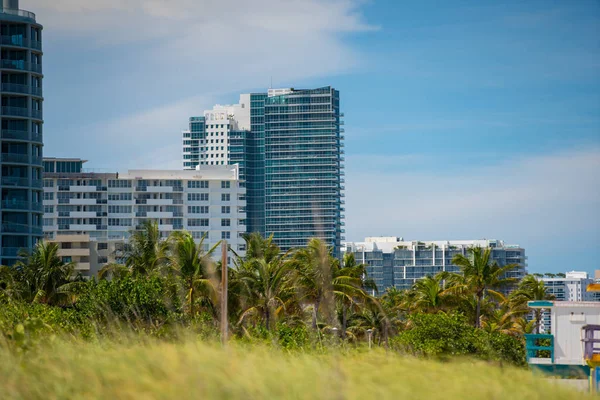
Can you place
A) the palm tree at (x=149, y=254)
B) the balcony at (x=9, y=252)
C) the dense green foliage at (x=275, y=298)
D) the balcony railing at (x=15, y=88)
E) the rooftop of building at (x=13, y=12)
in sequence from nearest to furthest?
the dense green foliage at (x=275, y=298) < the palm tree at (x=149, y=254) < the balcony at (x=9, y=252) < the balcony railing at (x=15, y=88) < the rooftop of building at (x=13, y=12)

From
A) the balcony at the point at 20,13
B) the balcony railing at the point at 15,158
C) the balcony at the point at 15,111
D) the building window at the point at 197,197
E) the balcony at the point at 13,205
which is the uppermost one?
the balcony at the point at 20,13

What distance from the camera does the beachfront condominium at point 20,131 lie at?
77.7 metres

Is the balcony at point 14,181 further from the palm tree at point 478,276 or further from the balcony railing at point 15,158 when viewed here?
the palm tree at point 478,276

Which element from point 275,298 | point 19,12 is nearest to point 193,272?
point 275,298

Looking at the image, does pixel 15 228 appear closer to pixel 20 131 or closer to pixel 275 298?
pixel 20 131

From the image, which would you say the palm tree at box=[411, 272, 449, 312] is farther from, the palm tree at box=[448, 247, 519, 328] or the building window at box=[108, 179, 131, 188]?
the building window at box=[108, 179, 131, 188]

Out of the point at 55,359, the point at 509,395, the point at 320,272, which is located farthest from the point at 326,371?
the point at 320,272

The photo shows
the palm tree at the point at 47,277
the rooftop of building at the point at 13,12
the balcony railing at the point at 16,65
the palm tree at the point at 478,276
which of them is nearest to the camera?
the palm tree at the point at 47,277

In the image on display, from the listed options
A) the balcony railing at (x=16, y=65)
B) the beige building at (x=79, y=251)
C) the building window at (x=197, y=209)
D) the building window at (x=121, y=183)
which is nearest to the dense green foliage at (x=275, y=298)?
the balcony railing at (x=16, y=65)

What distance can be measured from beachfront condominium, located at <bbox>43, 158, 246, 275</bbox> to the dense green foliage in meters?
78.8

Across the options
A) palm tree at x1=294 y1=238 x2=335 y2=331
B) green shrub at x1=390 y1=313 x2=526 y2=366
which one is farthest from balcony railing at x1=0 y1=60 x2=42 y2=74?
green shrub at x1=390 y1=313 x2=526 y2=366

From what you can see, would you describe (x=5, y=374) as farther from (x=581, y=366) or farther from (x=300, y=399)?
(x=581, y=366)

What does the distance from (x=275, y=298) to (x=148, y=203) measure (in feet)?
331

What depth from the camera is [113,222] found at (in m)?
144
